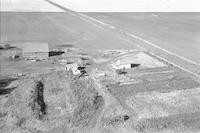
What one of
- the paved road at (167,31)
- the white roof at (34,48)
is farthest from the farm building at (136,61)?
the white roof at (34,48)

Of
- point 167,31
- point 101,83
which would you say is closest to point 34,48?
point 101,83

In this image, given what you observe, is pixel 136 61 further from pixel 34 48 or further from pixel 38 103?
pixel 38 103

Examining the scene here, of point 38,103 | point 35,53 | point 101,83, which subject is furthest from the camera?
point 35,53

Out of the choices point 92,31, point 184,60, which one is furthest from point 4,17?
point 184,60

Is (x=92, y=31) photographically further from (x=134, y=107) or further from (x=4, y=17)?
(x=134, y=107)

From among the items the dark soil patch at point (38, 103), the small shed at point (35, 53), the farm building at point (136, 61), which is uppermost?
the small shed at point (35, 53)

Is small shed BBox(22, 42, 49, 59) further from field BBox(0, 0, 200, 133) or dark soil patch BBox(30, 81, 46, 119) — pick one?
dark soil patch BBox(30, 81, 46, 119)

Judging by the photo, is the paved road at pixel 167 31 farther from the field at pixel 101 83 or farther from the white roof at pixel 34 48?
the white roof at pixel 34 48

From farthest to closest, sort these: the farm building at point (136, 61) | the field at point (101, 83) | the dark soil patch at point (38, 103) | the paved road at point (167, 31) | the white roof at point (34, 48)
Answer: the paved road at point (167, 31)
the white roof at point (34, 48)
the farm building at point (136, 61)
the dark soil patch at point (38, 103)
the field at point (101, 83)
